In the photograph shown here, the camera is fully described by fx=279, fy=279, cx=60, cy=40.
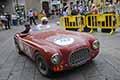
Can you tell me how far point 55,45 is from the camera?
7.08 m

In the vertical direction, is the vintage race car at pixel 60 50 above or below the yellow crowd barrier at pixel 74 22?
above

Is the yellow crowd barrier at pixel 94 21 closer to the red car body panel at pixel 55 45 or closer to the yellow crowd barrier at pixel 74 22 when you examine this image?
the yellow crowd barrier at pixel 74 22

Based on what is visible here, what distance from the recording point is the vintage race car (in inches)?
267

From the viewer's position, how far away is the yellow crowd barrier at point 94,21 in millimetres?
15073

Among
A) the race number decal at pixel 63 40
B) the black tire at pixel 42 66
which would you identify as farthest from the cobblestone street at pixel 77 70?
the race number decal at pixel 63 40

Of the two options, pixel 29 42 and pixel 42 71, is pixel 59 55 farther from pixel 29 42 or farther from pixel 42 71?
pixel 29 42

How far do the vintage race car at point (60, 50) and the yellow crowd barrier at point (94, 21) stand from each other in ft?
24.1

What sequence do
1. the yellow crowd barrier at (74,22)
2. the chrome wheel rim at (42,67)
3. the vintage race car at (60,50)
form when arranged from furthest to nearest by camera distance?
the yellow crowd barrier at (74,22) < the chrome wheel rim at (42,67) < the vintage race car at (60,50)

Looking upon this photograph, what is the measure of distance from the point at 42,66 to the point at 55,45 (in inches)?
27.1

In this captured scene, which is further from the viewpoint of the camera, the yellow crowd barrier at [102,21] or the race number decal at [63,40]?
the yellow crowd barrier at [102,21]

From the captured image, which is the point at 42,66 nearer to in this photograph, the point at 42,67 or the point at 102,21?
the point at 42,67

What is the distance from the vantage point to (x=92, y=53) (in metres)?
7.44

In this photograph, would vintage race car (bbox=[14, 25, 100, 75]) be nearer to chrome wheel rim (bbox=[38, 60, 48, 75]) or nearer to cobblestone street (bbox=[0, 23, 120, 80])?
chrome wheel rim (bbox=[38, 60, 48, 75])

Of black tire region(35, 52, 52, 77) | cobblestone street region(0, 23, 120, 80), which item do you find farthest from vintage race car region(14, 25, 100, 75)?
cobblestone street region(0, 23, 120, 80)
